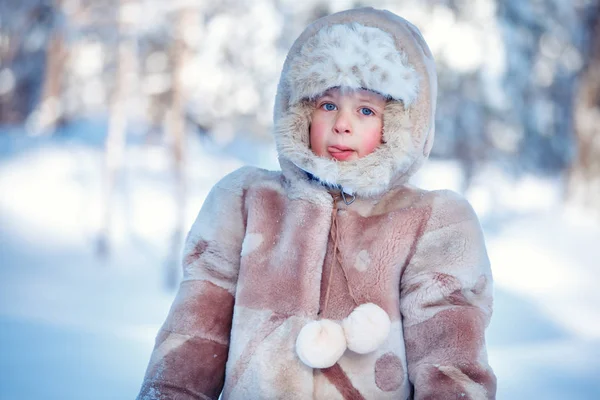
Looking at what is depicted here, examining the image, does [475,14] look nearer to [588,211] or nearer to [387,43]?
[588,211]

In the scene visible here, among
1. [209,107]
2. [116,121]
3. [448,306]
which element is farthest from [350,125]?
[209,107]

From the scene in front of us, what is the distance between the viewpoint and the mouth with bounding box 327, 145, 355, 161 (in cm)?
158

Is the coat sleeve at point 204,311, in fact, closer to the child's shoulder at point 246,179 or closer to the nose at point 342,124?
the child's shoulder at point 246,179

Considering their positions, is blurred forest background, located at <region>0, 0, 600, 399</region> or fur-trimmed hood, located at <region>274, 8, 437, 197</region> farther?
blurred forest background, located at <region>0, 0, 600, 399</region>

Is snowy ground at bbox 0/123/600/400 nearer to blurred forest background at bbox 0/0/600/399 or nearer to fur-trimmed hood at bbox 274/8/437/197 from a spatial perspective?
blurred forest background at bbox 0/0/600/399

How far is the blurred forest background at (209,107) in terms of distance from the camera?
9.09m

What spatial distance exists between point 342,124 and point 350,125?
2cm

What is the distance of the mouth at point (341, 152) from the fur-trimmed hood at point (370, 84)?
0.06 metres

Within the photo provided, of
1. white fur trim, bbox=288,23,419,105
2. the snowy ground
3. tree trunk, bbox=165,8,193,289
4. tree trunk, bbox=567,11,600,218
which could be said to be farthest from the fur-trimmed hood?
tree trunk, bbox=567,11,600,218

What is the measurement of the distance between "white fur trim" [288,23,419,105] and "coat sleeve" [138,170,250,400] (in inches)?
15.7

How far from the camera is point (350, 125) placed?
5.17 ft

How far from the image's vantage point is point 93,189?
1127 cm

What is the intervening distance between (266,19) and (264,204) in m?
10.9

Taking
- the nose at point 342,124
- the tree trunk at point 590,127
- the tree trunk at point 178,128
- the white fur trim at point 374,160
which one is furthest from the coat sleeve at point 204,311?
the tree trunk at point 590,127
